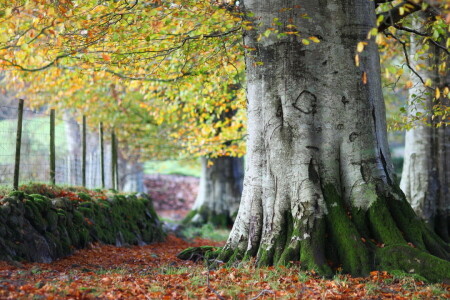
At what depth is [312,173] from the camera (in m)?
6.09

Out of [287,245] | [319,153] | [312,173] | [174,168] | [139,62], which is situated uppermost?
[139,62]

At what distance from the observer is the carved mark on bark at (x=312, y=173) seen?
239 inches

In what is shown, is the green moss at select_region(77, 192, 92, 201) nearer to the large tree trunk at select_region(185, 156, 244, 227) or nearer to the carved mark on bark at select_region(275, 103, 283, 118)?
the carved mark on bark at select_region(275, 103, 283, 118)

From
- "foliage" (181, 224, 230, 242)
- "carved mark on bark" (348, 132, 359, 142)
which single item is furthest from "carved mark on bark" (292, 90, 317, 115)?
"foliage" (181, 224, 230, 242)

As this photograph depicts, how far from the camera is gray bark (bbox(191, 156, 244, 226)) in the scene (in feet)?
55.5

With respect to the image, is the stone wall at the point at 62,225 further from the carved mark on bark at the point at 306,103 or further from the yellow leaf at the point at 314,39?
the yellow leaf at the point at 314,39

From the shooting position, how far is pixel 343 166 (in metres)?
6.17

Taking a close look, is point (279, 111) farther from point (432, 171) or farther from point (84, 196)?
point (432, 171)

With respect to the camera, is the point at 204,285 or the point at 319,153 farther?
the point at 319,153

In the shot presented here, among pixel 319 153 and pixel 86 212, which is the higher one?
pixel 319 153

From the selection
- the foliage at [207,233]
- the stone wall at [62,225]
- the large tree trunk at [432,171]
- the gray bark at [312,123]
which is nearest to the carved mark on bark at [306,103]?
the gray bark at [312,123]

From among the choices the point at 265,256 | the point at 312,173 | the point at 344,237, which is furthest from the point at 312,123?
the point at 265,256

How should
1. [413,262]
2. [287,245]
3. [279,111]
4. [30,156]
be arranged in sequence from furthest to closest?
[30,156] → [279,111] → [287,245] → [413,262]

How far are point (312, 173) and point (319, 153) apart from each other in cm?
28
